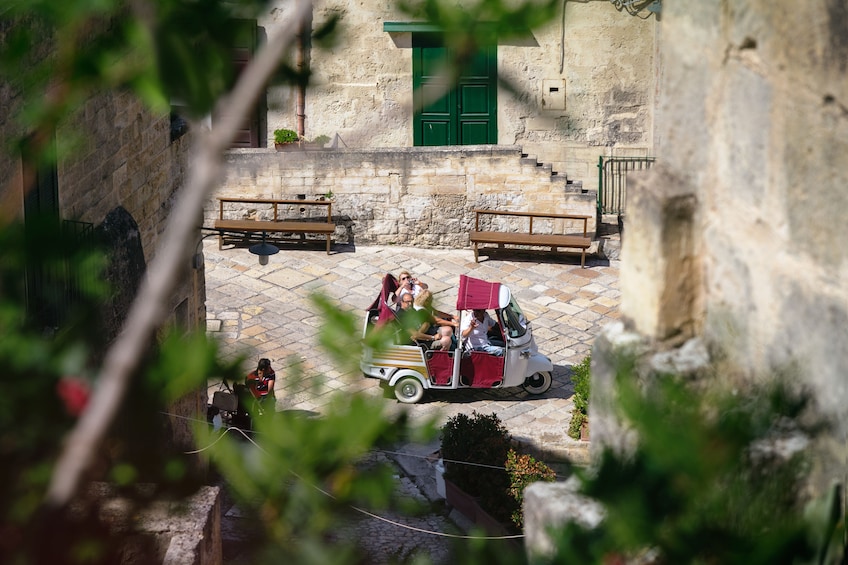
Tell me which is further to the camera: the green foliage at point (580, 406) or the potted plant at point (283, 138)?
the potted plant at point (283, 138)

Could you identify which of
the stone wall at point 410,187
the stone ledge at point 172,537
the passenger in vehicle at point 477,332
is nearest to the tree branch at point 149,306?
the stone ledge at point 172,537

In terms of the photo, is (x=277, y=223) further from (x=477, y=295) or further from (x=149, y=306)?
(x=149, y=306)

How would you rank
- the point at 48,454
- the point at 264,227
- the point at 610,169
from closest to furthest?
the point at 48,454, the point at 264,227, the point at 610,169

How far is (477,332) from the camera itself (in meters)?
14.0

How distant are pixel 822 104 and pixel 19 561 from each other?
199cm

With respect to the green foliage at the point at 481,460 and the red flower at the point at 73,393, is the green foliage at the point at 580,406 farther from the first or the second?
the red flower at the point at 73,393

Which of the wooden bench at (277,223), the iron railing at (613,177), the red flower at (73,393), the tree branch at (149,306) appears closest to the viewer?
the tree branch at (149,306)

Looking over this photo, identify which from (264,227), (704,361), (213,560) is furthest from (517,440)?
(704,361)

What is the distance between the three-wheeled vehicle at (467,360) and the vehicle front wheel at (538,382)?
0.08 metres

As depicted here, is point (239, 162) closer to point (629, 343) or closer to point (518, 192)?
point (518, 192)

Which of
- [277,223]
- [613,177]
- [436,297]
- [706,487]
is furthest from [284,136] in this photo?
[706,487]

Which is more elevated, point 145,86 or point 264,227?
point 145,86

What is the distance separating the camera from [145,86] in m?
2.92

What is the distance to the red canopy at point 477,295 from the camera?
44.8 ft
